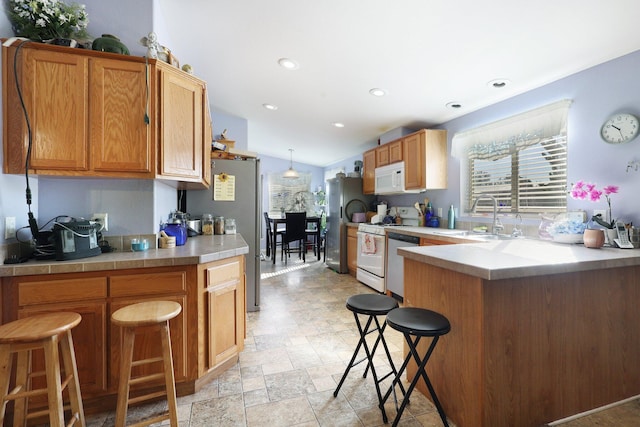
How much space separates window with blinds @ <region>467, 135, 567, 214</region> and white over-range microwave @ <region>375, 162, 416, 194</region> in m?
0.90

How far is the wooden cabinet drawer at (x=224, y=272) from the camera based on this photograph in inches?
74.0

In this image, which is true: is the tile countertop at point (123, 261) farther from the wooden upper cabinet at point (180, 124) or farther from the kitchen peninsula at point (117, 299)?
the wooden upper cabinet at point (180, 124)

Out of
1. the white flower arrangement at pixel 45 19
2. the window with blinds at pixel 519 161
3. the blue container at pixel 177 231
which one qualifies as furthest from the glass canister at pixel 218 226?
the window with blinds at pixel 519 161

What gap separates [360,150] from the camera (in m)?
6.25

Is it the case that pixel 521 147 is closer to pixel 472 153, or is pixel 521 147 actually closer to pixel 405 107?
pixel 472 153

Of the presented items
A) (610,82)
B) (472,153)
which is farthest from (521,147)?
(610,82)

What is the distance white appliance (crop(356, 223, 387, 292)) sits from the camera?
3930mm

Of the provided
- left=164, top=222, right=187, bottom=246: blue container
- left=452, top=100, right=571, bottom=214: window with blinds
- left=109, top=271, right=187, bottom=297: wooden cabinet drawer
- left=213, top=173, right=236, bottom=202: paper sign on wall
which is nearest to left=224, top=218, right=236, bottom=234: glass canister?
left=213, top=173, right=236, bottom=202: paper sign on wall

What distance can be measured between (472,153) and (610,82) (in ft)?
4.48

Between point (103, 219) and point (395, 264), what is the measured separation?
303 cm

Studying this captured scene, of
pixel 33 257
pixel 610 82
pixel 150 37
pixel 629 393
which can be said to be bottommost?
pixel 629 393

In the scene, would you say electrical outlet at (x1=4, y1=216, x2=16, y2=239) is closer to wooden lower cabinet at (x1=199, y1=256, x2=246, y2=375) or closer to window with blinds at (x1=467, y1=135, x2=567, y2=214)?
wooden lower cabinet at (x1=199, y1=256, x2=246, y2=375)

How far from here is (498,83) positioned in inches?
109

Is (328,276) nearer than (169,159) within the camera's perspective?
Answer: No
